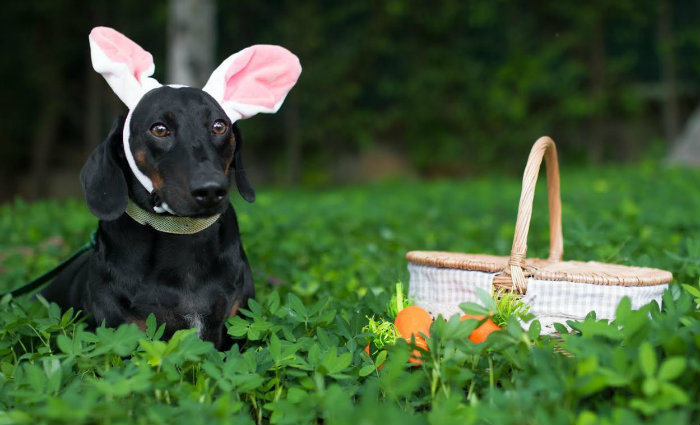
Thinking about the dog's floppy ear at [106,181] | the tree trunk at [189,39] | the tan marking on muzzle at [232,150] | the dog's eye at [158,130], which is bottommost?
the dog's floppy ear at [106,181]

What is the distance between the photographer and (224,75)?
273 cm

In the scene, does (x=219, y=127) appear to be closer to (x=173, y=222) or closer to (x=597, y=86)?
(x=173, y=222)

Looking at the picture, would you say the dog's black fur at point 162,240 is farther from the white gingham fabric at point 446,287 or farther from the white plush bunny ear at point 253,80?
the white gingham fabric at point 446,287

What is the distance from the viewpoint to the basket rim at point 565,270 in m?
2.48

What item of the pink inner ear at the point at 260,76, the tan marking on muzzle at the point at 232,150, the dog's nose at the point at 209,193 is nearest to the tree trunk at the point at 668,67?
the pink inner ear at the point at 260,76

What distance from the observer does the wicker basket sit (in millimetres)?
2482

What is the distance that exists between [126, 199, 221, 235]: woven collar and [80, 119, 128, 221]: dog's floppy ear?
0.08m

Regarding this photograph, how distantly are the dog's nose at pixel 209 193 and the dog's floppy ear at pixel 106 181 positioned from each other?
40 centimetres

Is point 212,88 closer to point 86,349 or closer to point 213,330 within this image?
point 213,330

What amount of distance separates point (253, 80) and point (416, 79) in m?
15.2

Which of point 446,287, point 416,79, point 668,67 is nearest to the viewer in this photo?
point 446,287

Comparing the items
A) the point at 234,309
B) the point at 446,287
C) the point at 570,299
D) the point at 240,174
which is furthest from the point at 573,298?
the point at 240,174

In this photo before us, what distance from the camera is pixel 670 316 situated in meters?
1.98

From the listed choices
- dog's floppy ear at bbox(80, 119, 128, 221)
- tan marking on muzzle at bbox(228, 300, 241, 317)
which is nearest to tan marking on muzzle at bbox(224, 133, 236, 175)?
dog's floppy ear at bbox(80, 119, 128, 221)
